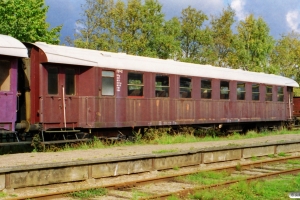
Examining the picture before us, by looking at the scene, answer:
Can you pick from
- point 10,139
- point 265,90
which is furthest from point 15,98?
point 265,90

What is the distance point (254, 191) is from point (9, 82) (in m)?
8.03

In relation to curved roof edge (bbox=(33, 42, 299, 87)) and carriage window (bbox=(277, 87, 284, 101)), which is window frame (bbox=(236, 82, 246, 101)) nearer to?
curved roof edge (bbox=(33, 42, 299, 87))

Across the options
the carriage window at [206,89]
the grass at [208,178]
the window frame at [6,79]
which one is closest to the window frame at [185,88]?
the carriage window at [206,89]

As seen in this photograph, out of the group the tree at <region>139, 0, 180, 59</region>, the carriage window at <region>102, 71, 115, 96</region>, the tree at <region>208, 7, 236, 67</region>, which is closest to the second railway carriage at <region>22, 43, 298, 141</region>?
the carriage window at <region>102, 71, 115, 96</region>

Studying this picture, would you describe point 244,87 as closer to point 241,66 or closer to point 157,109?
point 157,109

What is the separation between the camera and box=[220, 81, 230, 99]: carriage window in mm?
21645

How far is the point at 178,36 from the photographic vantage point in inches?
1724

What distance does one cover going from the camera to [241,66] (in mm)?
45625

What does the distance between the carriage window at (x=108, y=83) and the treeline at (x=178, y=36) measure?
71.7 feet

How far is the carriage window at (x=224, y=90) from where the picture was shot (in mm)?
21645

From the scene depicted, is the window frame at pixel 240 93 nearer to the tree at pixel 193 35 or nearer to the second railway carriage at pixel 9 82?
the second railway carriage at pixel 9 82

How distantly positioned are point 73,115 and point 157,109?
418 cm

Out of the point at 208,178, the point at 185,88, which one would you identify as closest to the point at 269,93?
the point at 185,88

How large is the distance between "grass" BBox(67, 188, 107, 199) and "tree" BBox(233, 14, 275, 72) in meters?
37.5
